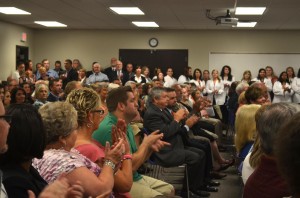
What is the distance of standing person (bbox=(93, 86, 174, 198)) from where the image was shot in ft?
10.1

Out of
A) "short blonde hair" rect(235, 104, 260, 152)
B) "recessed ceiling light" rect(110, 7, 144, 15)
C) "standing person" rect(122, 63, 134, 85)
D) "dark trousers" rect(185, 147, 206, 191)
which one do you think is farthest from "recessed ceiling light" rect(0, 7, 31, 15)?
"short blonde hair" rect(235, 104, 260, 152)

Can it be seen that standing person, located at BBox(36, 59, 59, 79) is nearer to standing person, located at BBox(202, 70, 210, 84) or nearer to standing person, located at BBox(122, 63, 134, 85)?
standing person, located at BBox(122, 63, 134, 85)

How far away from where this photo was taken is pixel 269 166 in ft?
6.72

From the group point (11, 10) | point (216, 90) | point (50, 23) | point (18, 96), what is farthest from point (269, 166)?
point (50, 23)

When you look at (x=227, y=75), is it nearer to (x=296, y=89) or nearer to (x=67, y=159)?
(x=296, y=89)

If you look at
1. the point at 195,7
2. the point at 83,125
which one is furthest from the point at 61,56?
the point at 83,125

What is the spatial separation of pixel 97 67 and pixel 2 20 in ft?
8.51

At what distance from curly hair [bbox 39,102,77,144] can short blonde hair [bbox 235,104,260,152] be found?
201 centimetres

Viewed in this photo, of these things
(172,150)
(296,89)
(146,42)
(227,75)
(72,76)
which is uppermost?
(146,42)

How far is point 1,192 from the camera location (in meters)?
1.40

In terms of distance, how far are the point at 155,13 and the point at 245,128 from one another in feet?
18.4

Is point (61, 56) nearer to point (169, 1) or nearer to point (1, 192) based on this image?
point (169, 1)

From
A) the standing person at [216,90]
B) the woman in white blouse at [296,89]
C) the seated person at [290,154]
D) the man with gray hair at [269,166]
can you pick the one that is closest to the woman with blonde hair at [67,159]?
the man with gray hair at [269,166]

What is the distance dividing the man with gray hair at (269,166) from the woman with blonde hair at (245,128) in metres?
1.49
